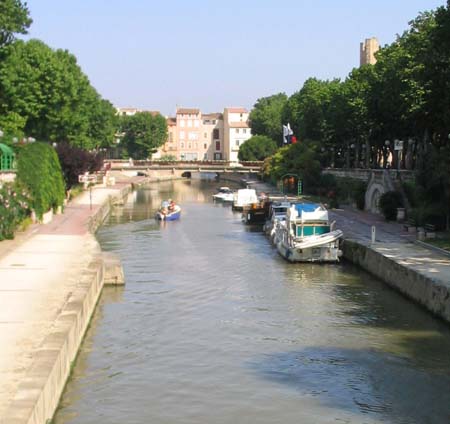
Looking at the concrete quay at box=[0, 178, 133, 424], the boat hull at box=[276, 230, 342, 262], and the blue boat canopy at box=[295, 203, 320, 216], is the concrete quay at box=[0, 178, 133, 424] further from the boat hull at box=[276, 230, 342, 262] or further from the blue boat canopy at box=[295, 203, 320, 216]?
the blue boat canopy at box=[295, 203, 320, 216]

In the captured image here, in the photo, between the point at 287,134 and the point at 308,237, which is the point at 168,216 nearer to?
the point at 308,237

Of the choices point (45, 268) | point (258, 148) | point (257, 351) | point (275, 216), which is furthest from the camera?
point (258, 148)

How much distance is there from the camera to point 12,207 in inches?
1619

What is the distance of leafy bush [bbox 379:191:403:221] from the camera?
52.7 meters

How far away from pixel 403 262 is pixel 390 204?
781 inches

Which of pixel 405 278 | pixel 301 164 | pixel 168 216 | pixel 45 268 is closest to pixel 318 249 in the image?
pixel 405 278

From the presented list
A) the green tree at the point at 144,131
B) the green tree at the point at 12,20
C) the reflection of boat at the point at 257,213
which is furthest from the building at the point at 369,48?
the green tree at the point at 12,20

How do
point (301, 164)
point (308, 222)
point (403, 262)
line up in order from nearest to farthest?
1. point (403, 262)
2. point (308, 222)
3. point (301, 164)

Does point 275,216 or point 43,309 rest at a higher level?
point 275,216

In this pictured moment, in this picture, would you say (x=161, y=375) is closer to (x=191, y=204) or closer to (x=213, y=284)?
(x=213, y=284)

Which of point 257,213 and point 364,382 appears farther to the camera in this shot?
point 257,213

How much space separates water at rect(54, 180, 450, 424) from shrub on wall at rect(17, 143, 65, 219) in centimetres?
1152

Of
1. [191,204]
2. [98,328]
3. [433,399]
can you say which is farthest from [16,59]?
[433,399]

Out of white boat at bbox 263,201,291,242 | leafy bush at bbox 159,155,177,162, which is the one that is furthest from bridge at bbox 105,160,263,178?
white boat at bbox 263,201,291,242
